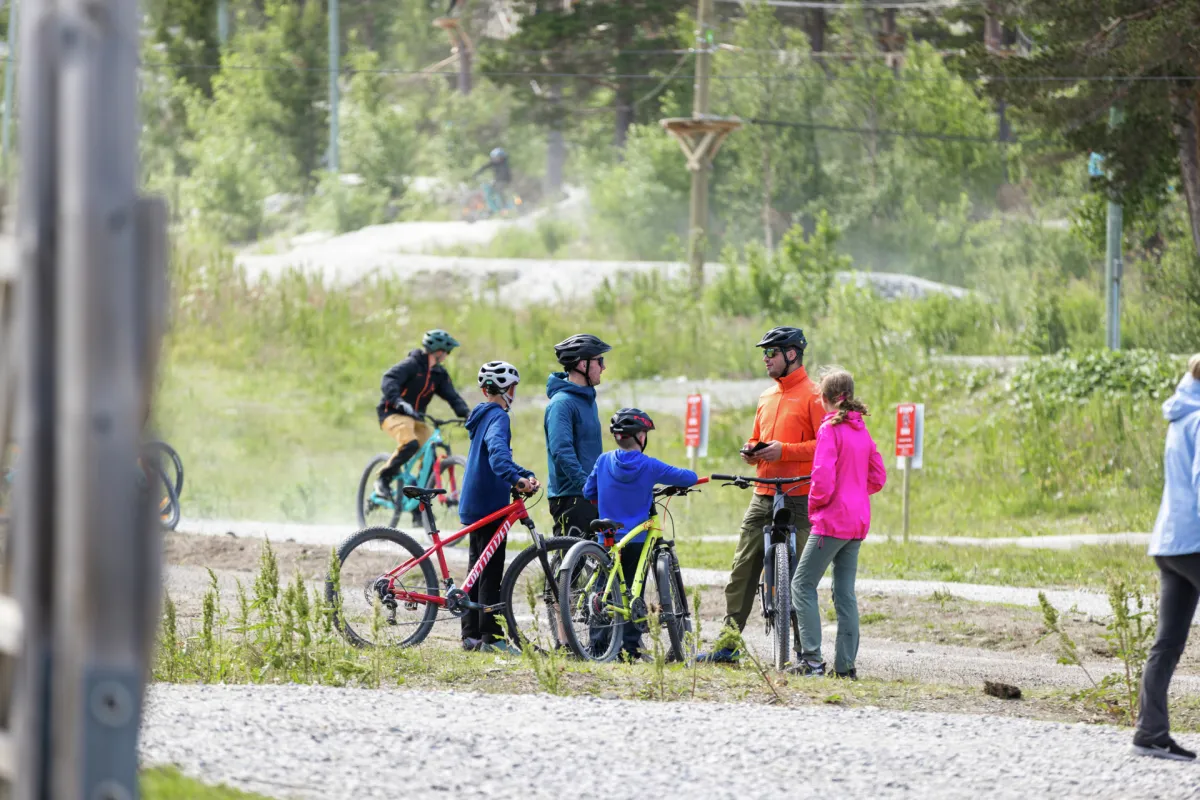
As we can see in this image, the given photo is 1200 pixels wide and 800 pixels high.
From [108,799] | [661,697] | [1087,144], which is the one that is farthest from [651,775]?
[1087,144]

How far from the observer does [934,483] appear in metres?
22.2

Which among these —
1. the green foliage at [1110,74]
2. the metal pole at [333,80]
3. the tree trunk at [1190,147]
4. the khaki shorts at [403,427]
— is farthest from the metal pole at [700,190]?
the metal pole at [333,80]

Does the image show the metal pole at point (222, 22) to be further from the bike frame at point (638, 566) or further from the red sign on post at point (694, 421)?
the bike frame at point (638, 566)

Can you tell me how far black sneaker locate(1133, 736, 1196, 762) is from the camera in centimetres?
703

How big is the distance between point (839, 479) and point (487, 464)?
7.09ft

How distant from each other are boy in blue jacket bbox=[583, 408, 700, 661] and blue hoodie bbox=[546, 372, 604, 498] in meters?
0.32

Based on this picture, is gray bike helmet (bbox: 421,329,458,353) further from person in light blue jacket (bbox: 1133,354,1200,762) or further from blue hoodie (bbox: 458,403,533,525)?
person in light blue jacket (bbox: 1133,354,1200,762)

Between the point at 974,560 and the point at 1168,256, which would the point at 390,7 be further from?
the point at 974,560

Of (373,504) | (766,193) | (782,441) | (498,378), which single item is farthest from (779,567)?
→ (766,193)

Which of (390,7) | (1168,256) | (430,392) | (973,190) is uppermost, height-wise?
(390,7)

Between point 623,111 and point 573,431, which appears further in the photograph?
point 623,111

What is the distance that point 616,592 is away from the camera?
962 centimetres

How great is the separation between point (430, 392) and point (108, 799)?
1194 cm

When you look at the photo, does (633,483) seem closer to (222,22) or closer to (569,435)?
(569,435)
